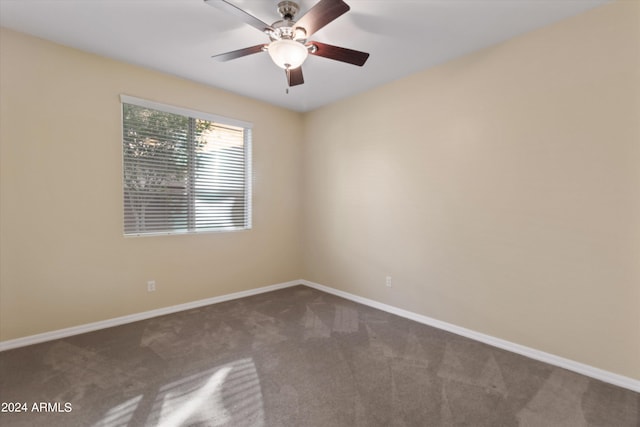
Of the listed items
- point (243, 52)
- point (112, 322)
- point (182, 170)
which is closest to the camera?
point (243, 52)

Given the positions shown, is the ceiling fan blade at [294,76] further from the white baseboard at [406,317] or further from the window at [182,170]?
the white baseboard at [406,317]

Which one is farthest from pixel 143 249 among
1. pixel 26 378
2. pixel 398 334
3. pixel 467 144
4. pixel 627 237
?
pixel 627 237

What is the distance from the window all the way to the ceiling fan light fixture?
6.01 ft

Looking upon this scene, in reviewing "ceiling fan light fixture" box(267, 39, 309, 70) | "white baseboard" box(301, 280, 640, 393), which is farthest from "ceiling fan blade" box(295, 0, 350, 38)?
"white baseboard" box(301, 280, 640, 393)

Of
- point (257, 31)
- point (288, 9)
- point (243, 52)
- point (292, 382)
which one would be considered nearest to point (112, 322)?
point (292, 382)

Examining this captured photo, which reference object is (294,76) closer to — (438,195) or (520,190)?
(438,195)

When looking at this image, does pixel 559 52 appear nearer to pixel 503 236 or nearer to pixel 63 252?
pixel 503 236

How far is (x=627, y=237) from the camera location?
2.00 m

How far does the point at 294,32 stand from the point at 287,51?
0.54 ft

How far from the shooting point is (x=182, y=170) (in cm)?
338

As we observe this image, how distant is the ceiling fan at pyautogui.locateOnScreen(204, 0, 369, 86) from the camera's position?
1708 mm

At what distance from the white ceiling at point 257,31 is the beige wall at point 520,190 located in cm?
26

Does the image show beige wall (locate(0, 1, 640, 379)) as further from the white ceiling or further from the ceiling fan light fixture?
the ceiling fan light fixture

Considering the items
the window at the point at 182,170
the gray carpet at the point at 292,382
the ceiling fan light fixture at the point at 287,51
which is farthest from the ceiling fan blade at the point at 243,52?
the gray carpet at the point at 292,382
